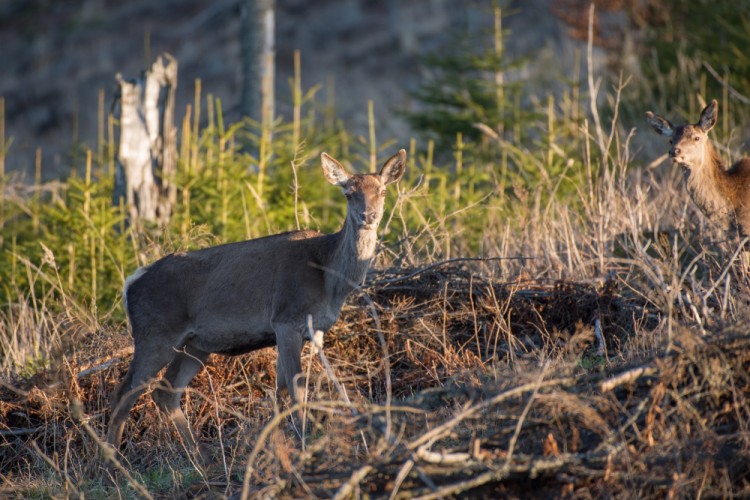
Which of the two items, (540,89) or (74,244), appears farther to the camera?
(540,89)

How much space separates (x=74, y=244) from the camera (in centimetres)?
1205

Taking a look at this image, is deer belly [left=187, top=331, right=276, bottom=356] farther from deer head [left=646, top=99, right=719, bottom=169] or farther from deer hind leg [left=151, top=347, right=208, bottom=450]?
deer head [left=646, top=99, right=719, bottom=169]

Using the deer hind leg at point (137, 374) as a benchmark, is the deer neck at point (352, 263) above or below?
above

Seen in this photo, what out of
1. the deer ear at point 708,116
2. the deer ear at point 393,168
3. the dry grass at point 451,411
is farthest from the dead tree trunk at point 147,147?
the deer ear at point 708,116

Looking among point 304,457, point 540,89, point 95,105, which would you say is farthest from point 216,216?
point 95,105

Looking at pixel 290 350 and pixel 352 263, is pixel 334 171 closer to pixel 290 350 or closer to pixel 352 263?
pixel 352 263

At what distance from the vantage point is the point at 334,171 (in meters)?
8.37

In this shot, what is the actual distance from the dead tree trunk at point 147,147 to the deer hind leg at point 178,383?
4448 millimetres

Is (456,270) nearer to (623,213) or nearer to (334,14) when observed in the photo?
(623,213)

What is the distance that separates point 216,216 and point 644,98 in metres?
8.73

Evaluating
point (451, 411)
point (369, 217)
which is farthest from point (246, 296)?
point (451, 411)

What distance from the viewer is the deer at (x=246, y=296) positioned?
7.95 m

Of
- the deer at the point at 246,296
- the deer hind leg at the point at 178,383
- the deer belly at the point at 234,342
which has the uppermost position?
the deer at the point at 246,296

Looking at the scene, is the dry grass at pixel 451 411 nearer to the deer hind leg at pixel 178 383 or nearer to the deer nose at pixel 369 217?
the deer hind leg at pixel 178 383
